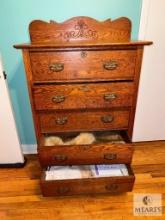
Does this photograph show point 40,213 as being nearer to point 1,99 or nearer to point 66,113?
point 66,113

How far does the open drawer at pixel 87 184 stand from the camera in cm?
125

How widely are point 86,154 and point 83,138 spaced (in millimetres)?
147

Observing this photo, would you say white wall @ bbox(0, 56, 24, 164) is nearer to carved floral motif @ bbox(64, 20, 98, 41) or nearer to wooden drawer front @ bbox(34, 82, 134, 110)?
wooden drawer front @ bbox(34, 82, 134, 110)

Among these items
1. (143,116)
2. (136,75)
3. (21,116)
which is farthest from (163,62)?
(21,116)

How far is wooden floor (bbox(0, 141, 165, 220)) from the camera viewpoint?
1.29 metres

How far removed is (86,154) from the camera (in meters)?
1.25

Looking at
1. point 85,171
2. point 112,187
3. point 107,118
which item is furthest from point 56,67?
point 112,187

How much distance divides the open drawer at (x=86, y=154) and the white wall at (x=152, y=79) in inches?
28.1

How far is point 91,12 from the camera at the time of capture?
142 centimetres

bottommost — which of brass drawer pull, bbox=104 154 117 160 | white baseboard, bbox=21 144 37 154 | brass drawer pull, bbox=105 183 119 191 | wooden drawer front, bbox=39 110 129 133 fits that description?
white baseboard, bbox=21 144 37 154

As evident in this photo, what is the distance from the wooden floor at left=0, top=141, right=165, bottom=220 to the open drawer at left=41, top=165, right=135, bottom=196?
116mm

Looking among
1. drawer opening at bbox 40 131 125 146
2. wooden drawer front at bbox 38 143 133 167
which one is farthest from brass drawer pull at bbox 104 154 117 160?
drawer opening at bbox 40 131 125 146

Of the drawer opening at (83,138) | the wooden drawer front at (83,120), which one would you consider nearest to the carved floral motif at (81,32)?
the wooden drawer front at (83,120)

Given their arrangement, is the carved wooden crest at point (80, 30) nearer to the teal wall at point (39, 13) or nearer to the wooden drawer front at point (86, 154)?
the teal wall at point (39, 13)
